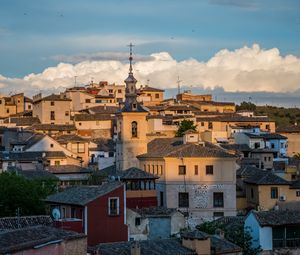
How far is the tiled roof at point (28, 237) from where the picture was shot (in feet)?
88.5

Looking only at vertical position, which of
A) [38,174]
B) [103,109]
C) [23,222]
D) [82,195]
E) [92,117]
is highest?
[103,109]

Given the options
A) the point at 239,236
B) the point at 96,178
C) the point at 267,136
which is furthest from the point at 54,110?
the point at 239,236

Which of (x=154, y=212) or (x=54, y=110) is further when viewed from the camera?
(x=54, y=110)

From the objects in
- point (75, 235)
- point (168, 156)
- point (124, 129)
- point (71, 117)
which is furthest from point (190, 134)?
point (75, 235)

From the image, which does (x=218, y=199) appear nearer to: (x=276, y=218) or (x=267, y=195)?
(x=267, y=195)

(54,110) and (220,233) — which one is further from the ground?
(54,110)

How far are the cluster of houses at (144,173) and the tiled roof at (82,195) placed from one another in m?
0.08

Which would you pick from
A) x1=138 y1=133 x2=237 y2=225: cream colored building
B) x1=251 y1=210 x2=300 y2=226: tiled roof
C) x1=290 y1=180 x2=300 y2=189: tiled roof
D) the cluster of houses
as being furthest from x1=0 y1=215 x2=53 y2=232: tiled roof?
x1=290 y1=180 x2=300 y2=189: tiled roof

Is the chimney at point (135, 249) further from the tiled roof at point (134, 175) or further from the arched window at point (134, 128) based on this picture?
the arched window at point (134, 128)

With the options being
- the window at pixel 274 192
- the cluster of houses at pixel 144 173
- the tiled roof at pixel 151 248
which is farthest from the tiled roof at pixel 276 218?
Answer: the window at pixel 274 192

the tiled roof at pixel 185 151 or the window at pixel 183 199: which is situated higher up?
the tiled roof at pixel 185 151

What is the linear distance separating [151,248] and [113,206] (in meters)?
5.49

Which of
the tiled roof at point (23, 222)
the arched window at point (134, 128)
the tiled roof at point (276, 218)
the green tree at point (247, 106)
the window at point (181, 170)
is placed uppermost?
the green tree at point (247, 106)

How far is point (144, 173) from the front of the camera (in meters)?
49.8
